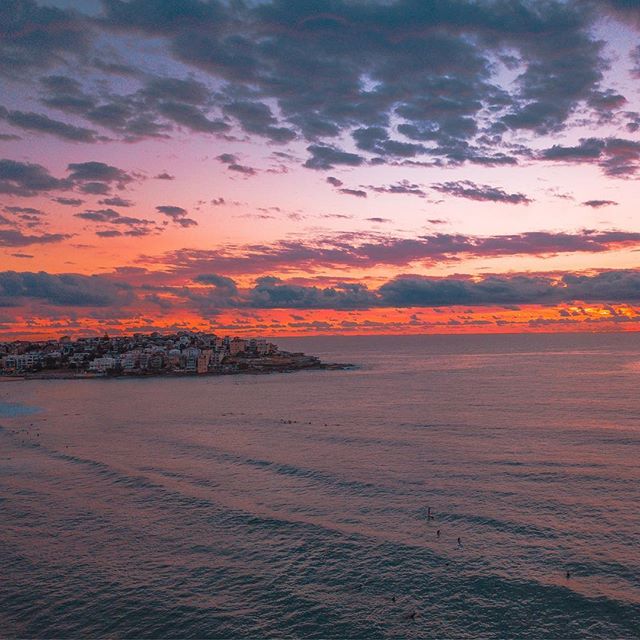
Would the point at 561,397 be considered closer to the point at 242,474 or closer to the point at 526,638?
the point at 242,474

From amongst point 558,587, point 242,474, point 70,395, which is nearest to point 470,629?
point 558,587

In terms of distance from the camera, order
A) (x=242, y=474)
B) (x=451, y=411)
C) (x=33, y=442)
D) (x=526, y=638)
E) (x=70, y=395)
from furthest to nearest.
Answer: (x=70, y=395) → (x=451, y=411) → (x=33, y=442) → (x=242, y=474) → (x=526, y=638)

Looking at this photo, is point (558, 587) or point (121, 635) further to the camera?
point (558, 587)

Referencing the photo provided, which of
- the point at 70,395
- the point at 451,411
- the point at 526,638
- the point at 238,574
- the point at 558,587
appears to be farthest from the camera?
the point at 70,395

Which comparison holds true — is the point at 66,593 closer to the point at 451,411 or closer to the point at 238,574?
the point at 238,574

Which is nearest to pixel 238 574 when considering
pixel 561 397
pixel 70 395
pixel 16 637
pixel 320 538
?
pixel 320 538

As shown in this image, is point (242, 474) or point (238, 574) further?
point (242, 474)
